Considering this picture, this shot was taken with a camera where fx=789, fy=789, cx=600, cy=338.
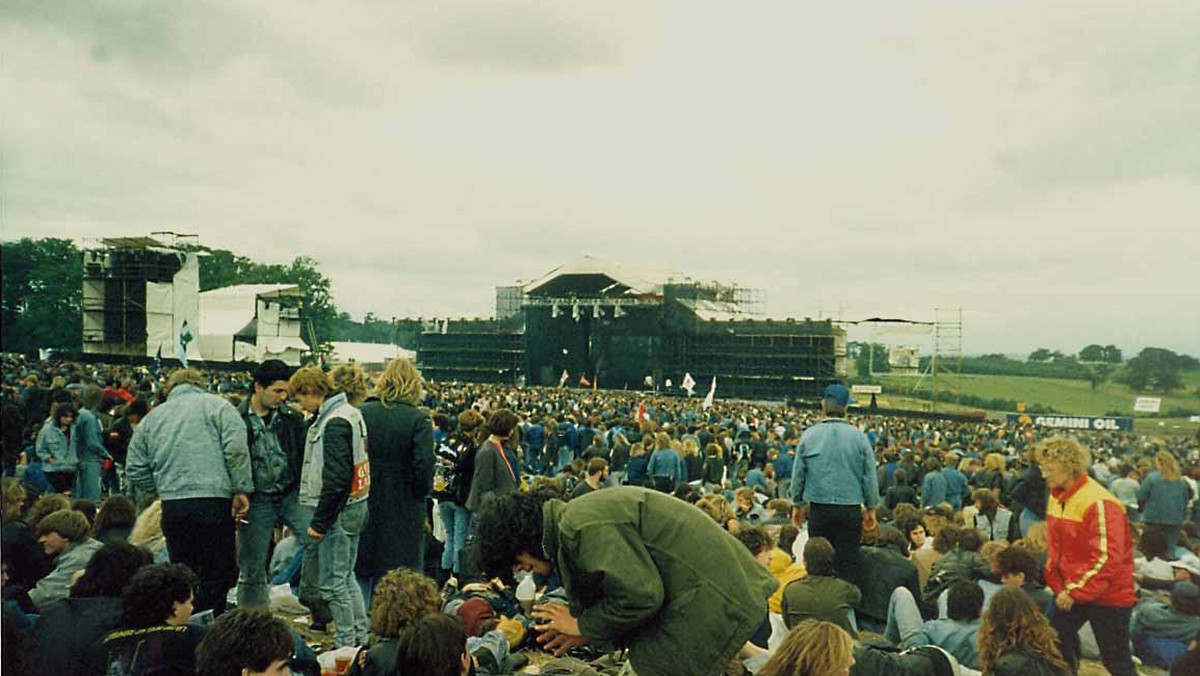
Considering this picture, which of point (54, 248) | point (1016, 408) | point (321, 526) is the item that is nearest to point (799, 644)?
point (321, 526)

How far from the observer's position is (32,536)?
353 centimetres

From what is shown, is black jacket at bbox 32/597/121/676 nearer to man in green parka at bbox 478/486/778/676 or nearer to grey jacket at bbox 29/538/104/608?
grey jacket at bbox 29/538/104/608

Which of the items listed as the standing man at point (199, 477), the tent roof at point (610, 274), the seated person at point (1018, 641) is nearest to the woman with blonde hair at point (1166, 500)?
the seated person at point (1018, 641)

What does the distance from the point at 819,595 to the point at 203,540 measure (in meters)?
2.77

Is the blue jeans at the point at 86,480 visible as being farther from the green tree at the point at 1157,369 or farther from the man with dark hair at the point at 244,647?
the green tree at the point at 1157,369

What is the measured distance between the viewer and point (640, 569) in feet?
5.90

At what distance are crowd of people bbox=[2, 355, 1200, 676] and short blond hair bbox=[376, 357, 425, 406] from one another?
0.02 m

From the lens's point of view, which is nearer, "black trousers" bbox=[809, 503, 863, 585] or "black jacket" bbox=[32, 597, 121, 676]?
"black jacket" bbox=[32, 597, 121, 676]

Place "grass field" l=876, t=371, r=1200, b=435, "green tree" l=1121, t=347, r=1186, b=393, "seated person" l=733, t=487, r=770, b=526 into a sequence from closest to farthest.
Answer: "green tree" l=1121, t=347, r=1186, b=393, "grass field" l=876, t=371, r=1200, b=435, "seated person" l=733, t=487, r=770, b=526

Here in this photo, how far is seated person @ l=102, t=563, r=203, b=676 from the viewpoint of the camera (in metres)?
2.40

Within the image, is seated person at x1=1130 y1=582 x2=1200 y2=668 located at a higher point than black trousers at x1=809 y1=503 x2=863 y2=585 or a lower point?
lower

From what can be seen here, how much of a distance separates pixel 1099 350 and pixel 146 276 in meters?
23.7

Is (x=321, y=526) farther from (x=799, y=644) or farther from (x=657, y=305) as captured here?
(x=657, y=305)

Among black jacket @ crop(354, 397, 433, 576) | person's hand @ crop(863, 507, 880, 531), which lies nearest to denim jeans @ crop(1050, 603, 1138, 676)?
person's hand @ crop(863, 507, 880, 531)
